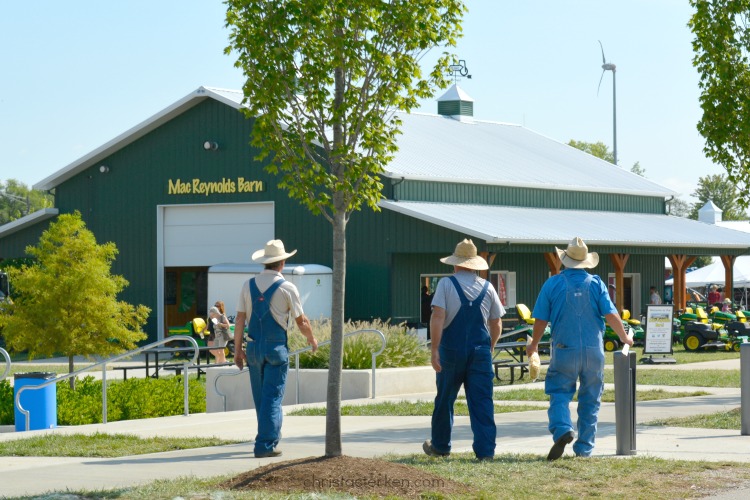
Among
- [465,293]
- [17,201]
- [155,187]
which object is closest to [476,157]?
[155,187]

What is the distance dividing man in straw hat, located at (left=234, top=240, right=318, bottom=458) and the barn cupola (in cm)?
3644

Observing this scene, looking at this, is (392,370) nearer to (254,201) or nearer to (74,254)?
(74,254)

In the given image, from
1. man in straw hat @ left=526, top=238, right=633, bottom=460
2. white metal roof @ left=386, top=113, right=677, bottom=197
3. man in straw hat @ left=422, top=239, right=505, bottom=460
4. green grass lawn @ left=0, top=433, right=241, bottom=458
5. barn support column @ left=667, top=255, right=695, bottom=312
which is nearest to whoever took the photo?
man in straw hat @ left=422, top=239, right=505, bottom=460

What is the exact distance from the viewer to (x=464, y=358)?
1055 cm

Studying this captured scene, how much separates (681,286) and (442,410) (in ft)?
107

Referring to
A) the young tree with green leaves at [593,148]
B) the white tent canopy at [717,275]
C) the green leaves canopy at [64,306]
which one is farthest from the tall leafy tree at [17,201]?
the green leaves canopy at [64,306]

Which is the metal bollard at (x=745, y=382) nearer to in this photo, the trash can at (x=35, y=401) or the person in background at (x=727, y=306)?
the trash can at (x=35, y=401)

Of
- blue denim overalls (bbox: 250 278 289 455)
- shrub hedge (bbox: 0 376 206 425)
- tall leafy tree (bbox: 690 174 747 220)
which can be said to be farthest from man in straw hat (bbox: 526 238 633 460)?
tall leafy tree (bbox: 690 174 747 220)

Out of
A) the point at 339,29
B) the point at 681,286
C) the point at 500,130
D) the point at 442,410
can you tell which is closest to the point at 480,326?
the point at 442,410

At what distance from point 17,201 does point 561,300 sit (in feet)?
444

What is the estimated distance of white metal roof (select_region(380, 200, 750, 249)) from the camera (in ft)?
108

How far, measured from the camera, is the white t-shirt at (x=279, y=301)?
10977mm

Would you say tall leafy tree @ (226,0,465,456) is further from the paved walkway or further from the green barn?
the green barn

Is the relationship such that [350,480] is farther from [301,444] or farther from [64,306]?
[64,306]
